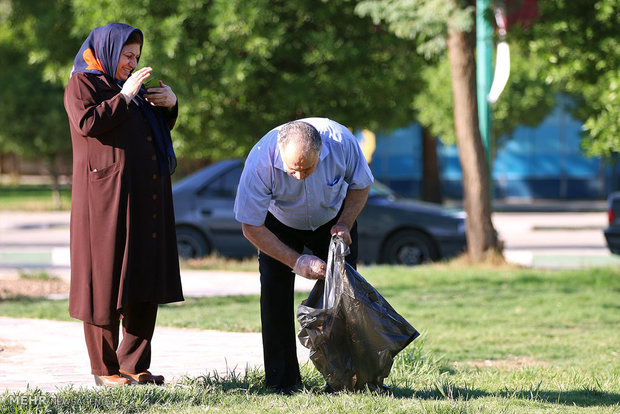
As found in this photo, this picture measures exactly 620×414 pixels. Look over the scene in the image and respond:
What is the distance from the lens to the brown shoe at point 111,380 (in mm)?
4898

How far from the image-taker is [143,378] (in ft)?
16.4

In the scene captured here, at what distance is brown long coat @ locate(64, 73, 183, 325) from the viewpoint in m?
4.82

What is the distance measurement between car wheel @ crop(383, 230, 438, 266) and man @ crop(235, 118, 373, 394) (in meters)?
8.02

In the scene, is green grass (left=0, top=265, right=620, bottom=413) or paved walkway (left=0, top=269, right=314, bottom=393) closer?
green grass (left=0, top=265, right=620, bottom=413)

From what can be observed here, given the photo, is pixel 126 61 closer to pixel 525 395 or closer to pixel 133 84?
pixel 133 84

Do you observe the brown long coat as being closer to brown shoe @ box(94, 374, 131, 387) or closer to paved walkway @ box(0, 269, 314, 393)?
brown shoe @ box(94, 374, 131, 387)

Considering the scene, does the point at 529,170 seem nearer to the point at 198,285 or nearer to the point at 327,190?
the point at 198,285

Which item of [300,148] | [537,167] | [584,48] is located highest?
[584,48]

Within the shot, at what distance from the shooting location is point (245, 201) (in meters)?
4.70

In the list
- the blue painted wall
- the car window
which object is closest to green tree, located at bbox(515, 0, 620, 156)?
the car window

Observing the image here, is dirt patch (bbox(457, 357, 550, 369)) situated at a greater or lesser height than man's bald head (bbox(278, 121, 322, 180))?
lesser

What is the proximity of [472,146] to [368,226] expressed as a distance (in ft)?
6.00

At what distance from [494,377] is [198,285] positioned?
547 cm

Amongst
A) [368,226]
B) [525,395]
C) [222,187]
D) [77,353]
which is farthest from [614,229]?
[77,353]
